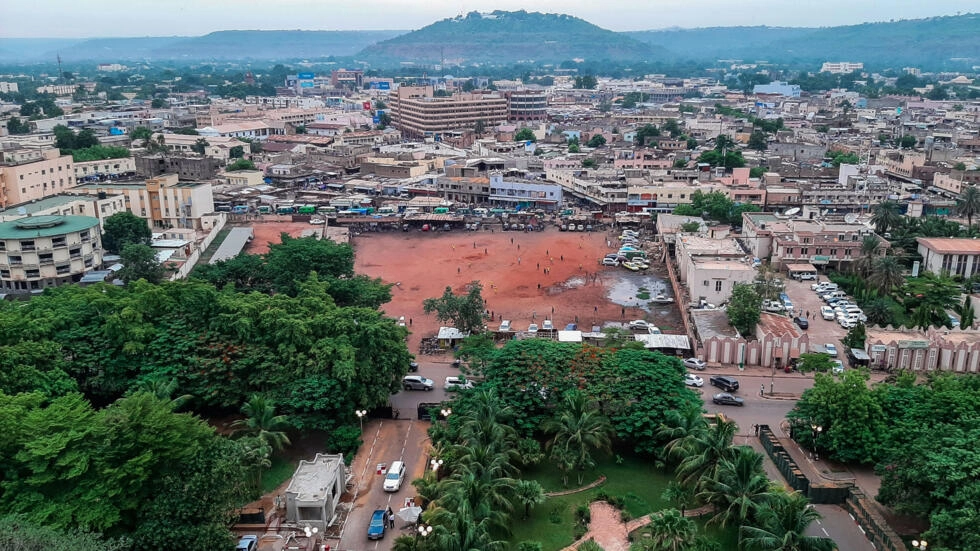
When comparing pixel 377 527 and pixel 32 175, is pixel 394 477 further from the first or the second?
pixel 32 175

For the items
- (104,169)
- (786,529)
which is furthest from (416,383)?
(104,169)

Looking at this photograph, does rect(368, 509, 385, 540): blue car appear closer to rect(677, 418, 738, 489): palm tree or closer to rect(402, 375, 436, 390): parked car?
rect(677, 418, 738, 489): palm tree

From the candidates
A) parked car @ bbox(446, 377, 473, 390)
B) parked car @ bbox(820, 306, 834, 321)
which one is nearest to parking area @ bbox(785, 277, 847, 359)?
parked car @ bbox(820, 306, 834, 321)

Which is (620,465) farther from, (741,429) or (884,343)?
(884,343)

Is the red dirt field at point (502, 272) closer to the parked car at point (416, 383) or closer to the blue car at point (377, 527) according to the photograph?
the parked car at point (416, 383)

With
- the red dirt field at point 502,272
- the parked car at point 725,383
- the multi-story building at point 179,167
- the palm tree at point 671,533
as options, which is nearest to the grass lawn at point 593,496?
the palm tree at point 671,533

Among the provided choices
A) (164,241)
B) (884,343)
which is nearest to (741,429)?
(884,343)

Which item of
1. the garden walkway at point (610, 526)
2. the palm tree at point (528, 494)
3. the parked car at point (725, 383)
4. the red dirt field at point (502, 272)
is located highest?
the palm tree at point (528, 494)
